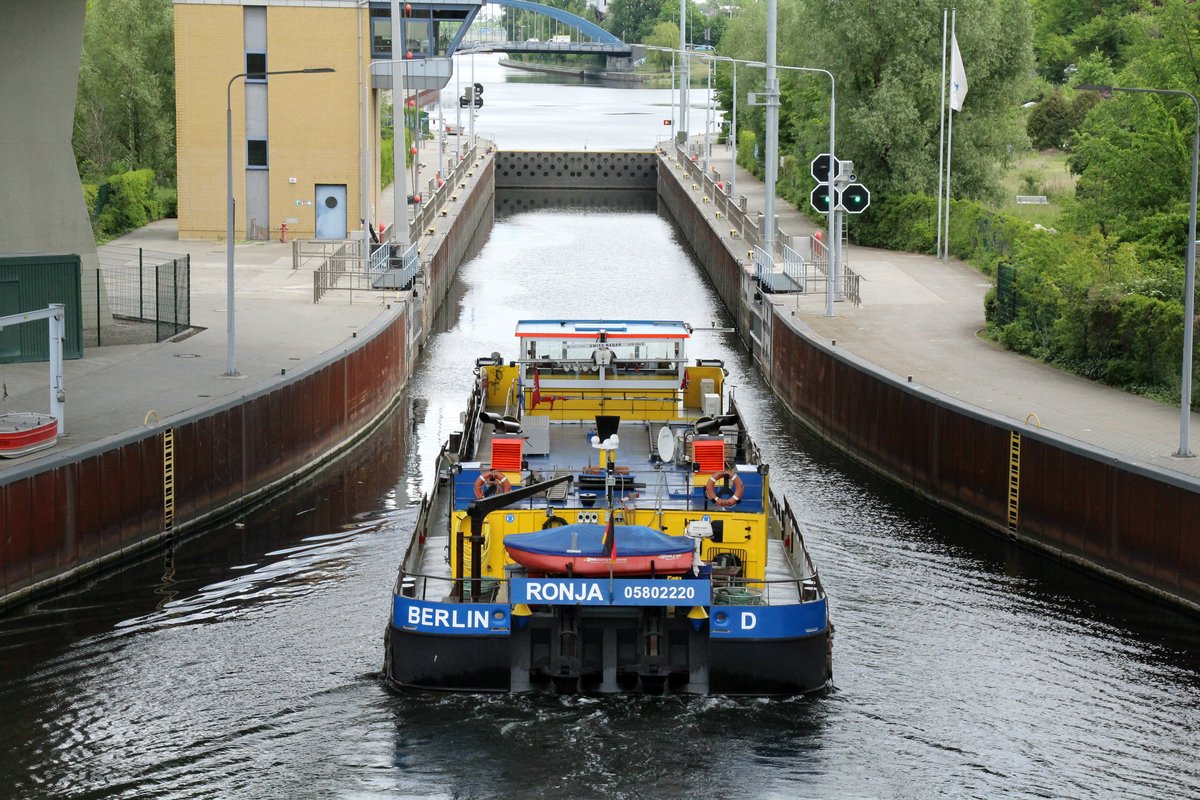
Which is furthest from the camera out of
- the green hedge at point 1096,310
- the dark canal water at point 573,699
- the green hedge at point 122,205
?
the green hedge at point 122,205

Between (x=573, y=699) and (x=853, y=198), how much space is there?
3205cm

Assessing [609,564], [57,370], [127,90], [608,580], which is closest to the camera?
[608,580]

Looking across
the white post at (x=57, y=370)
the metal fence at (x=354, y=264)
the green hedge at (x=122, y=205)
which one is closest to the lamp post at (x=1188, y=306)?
the white post at (x=57, y=370)

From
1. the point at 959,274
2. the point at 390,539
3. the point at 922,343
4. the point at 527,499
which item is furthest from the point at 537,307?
the point at 527,499

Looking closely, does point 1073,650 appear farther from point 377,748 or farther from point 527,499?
point 377,748

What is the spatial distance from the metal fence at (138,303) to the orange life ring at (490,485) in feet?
73.7

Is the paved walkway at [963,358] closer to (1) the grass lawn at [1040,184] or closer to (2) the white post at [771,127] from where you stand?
(2) the white post at [771,127]

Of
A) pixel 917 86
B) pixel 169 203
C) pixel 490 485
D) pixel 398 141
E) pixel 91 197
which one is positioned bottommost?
pixel 490 485

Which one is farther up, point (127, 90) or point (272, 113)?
point (127, 90)

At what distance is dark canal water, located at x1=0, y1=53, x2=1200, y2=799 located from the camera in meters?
22.2

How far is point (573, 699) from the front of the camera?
24.2 m

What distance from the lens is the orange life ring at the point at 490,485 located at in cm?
2598

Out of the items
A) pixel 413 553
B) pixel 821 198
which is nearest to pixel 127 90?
pixel 821 198

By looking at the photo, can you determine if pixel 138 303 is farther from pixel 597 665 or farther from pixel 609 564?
pixel 609 564
